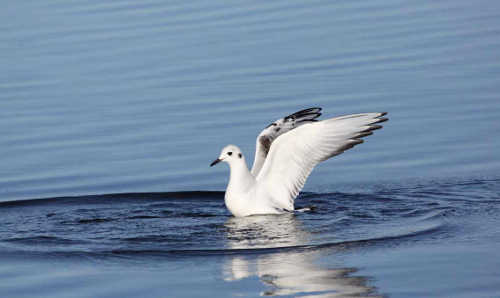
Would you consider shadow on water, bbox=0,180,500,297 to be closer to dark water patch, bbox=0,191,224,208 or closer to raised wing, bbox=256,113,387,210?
dark water patch, bbox=0,191,224,208

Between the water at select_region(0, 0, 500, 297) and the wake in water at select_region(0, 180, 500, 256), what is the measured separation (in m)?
0.03

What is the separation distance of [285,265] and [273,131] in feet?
12.1

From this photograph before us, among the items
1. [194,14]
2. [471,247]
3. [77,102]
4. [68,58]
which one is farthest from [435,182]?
[194,14]

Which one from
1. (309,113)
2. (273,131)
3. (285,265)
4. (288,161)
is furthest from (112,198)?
(285,265)

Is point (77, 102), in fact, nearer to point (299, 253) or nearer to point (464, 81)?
point (464, 81)

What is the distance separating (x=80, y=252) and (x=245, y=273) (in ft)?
6.09

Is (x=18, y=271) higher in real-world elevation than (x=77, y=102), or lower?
lower

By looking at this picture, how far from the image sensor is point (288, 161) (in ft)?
40.3

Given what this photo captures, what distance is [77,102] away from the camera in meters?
17.0

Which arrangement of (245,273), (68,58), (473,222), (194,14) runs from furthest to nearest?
(194,14) → (68,58) → (473,222) → (245,273)

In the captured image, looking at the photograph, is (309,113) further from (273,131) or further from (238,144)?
(238,144)

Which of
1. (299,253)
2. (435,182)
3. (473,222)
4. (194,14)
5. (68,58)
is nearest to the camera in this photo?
(299,253)

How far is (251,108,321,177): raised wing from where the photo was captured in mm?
12852

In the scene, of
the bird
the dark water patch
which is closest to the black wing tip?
the bird
